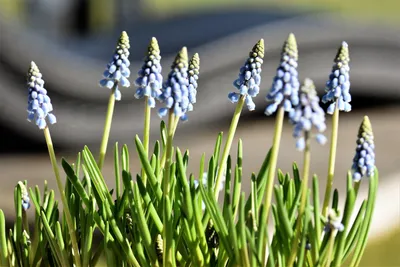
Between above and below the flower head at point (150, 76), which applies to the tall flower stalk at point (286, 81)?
below

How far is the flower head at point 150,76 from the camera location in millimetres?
585

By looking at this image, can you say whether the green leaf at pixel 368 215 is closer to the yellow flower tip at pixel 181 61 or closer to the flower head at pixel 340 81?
the flower head at pixel 340 81

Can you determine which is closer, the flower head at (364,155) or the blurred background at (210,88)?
the flower head at (364,155)

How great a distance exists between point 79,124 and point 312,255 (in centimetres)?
227

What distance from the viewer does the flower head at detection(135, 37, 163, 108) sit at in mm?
585

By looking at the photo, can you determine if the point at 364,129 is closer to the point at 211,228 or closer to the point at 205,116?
the point at 211,228

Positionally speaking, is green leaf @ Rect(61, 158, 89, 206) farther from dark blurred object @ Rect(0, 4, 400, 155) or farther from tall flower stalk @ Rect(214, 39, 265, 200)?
dark blurred object @ Rect(0, 4, 400, 155)

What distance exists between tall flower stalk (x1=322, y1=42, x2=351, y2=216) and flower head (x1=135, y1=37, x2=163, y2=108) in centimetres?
14

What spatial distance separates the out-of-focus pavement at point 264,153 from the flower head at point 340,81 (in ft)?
5.40

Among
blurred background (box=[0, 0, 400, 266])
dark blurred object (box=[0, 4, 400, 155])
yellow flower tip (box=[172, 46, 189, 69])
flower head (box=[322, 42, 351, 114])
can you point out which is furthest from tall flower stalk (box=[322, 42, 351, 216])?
dark blurred object (box=[0, 4, 400, 155])

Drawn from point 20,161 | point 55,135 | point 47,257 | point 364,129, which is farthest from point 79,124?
point 364,129

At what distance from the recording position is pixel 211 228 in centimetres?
63

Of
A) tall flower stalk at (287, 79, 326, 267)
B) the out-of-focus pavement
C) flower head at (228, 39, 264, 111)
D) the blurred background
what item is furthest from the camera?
the blurred background

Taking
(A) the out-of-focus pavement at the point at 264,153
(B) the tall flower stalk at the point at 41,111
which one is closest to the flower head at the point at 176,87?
(B) the tall flower stalk at the point at 41,111
